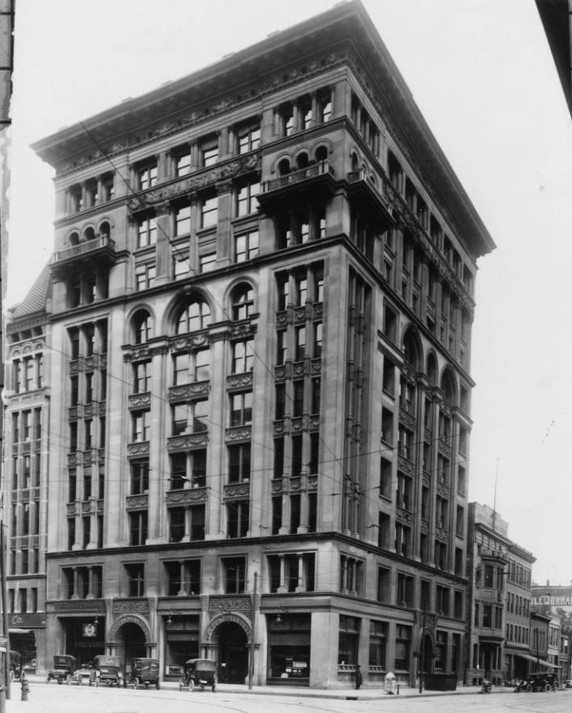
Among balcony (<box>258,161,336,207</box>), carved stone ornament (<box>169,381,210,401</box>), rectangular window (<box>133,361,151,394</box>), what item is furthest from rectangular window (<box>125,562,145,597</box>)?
balcony (<box>258,161,336,207</box>)

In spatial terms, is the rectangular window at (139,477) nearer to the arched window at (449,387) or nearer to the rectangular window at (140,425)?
the rectangular window at (140,425)

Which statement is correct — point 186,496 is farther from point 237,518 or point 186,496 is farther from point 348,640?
point 348,640

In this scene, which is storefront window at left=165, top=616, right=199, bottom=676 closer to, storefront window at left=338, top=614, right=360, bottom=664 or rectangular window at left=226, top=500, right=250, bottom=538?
rectangular window at left=226, top=500, right=250, bottom=538

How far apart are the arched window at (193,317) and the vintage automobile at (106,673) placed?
21656mm

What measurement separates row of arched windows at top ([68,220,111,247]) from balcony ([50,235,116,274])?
1.97ft

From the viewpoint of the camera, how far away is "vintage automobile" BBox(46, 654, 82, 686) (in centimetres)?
4812

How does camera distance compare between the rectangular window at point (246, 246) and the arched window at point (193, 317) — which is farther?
the arched window at point (193, 317)

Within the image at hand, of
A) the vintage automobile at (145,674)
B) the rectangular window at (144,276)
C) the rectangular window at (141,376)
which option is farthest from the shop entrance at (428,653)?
the rectangular window at (144,276)

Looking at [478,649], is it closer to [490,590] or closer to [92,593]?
[490,590]

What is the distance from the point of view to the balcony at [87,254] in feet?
203

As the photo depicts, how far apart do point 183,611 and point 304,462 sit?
12351 mm

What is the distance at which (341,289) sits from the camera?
52.6 meters

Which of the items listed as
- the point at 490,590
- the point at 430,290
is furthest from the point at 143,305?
the point at 490,590

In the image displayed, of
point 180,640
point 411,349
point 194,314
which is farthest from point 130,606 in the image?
point 411,349
